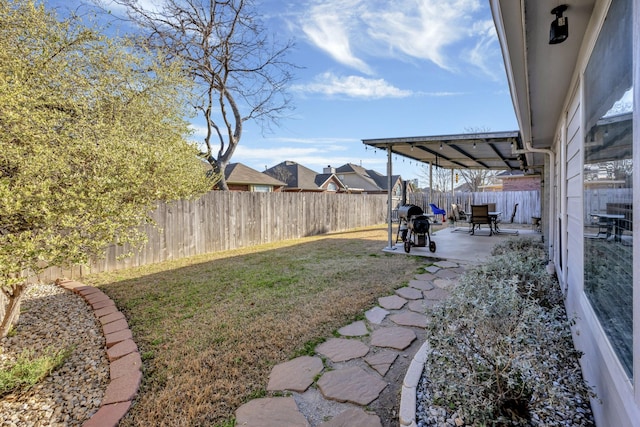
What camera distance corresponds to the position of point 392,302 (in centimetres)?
368

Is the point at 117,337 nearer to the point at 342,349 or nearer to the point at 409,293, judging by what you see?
the point at 342,349

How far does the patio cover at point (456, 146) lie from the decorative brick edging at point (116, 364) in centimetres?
570

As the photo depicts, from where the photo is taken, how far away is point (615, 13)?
1.26 meters

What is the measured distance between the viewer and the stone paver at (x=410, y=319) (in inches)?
122

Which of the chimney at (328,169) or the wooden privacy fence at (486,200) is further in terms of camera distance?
the chimney at (328,169)

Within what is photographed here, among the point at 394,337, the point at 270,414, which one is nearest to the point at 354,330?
the point at 394,337

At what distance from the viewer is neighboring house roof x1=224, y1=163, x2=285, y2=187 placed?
17.7 m

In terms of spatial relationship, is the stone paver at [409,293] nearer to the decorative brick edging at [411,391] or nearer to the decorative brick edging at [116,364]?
the decorative brick edging at [411,391]

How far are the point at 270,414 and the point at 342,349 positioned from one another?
0.92 m

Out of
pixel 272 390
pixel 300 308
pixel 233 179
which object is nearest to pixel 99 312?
pixel 300 308

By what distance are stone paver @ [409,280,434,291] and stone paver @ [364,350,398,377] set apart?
73.1 inches

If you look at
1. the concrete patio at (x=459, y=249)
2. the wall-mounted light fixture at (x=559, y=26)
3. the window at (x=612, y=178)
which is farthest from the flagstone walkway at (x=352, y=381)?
the concrete patio at (x=459, y=249)

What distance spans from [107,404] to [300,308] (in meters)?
1.93

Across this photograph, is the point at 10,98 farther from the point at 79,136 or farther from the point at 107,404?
the point at 107,404
